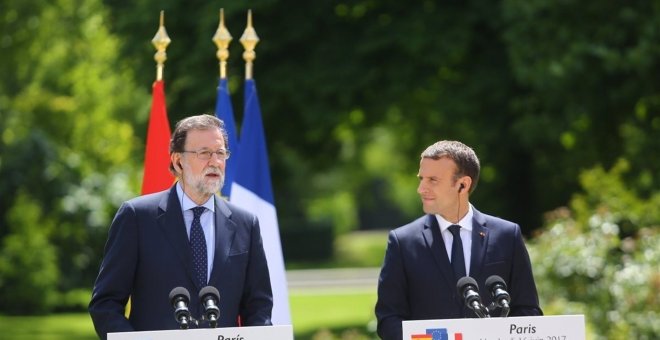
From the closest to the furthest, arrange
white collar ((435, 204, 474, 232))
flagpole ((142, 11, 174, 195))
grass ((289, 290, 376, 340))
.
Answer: white collar ((435, 204, 474, 232))
flagpole ((142, 11, 174, 195))
grass ((289, 290, 376, 340))

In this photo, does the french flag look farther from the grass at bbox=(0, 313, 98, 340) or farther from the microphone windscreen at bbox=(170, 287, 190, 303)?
the grass at bbox=(0, 313, 98, 340)

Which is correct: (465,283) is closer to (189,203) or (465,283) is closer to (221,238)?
(221,238)

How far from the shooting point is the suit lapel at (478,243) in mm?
5328

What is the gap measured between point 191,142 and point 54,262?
18.5 meters

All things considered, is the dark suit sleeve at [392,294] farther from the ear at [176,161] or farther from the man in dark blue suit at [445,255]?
the ear at [176,161]

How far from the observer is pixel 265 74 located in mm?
17250

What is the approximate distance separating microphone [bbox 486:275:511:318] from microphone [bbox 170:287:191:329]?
48.2 inches

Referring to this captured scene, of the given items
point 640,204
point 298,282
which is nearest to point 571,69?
point 640,204

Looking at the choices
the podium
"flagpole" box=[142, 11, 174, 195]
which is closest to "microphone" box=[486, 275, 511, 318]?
the podium

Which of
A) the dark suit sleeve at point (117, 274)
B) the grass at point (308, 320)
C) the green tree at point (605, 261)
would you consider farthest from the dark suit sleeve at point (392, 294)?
the grass at point (308, 320)

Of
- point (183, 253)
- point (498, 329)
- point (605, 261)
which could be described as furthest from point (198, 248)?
point (605, 261)

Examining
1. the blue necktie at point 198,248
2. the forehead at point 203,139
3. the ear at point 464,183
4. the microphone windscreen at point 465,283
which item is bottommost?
the microphone windscreen at point 465,283

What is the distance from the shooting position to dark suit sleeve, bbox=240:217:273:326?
203 inches

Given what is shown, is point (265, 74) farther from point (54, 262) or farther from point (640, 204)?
point (54, 262)
